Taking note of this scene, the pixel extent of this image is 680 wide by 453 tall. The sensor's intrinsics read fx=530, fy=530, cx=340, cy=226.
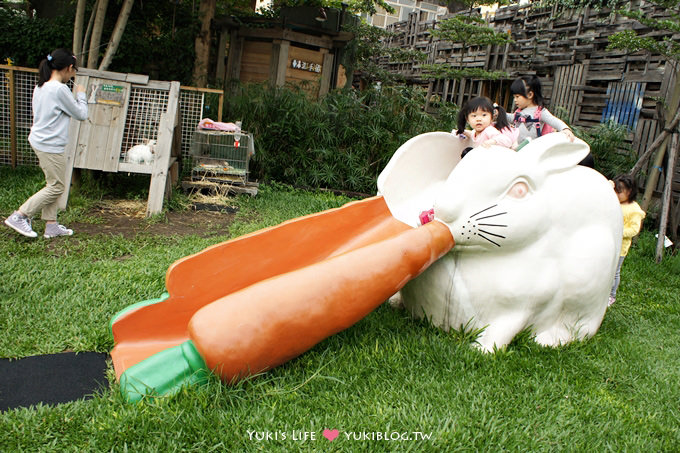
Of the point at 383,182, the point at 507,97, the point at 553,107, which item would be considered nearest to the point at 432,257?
the point at 383,182

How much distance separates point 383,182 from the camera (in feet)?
12.0

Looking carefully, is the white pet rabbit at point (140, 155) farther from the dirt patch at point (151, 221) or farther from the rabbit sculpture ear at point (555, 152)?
the rabbit sculpture ear at point (555, 152)

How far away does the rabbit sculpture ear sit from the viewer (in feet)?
10.1

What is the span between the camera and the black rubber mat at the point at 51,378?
2379 millimetres

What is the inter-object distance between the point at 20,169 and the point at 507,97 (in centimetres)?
1090

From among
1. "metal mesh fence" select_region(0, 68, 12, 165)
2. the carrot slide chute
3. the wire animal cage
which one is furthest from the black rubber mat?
"metal mesh fence" select_region(0, 68, 12, 165)

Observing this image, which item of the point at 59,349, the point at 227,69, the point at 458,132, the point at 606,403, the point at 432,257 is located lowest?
the point at 59,349

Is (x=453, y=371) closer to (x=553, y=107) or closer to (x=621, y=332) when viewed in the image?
(x=621, y=332)

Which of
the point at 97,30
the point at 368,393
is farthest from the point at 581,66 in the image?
the point at 368,393

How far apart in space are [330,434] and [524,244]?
154 cm

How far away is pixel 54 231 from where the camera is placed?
4.68m

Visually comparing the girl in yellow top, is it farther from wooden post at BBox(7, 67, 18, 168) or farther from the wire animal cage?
wooden post at BBox(7, 67, 18, 168)

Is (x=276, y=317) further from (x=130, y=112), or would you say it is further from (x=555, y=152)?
(x=130, y=112)

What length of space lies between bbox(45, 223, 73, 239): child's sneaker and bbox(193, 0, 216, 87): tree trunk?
228 inches
